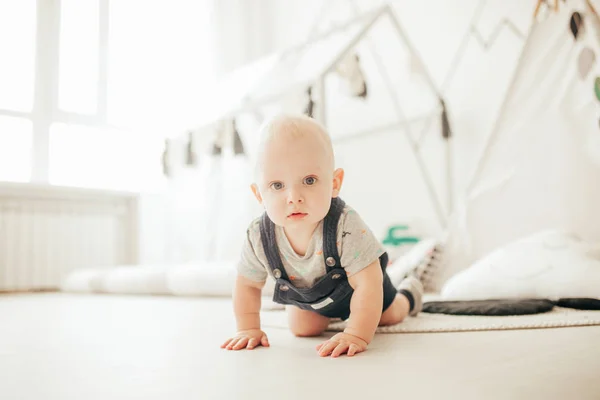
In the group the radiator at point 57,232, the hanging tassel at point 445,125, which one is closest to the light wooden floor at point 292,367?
the hanging tassel at point 445,125

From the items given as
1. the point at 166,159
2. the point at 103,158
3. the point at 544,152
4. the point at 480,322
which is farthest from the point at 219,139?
the point at 480,322

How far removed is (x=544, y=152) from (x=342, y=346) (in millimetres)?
1396

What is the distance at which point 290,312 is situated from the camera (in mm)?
912

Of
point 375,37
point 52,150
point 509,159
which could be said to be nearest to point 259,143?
point 509,159

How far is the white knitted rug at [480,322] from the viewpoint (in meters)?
0.89

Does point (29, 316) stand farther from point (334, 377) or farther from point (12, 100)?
point (12, 100)

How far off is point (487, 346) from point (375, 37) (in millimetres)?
2041

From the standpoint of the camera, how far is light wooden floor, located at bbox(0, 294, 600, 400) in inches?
19.7

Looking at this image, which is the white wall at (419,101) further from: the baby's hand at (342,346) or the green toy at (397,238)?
the baby's hand at (342,346)

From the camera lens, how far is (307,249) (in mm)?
796

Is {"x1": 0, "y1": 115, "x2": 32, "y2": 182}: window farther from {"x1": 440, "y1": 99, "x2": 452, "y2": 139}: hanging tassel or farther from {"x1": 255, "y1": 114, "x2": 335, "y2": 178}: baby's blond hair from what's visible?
{"x1": 255, "y1": 114, "x2": 335, "y2": 178}: baby's blond hair

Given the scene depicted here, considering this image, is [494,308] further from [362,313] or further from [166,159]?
[166,159]

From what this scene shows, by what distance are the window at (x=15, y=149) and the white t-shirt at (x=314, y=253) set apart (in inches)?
90.1

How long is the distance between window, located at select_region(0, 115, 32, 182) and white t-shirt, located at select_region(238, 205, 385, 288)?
2288mm
